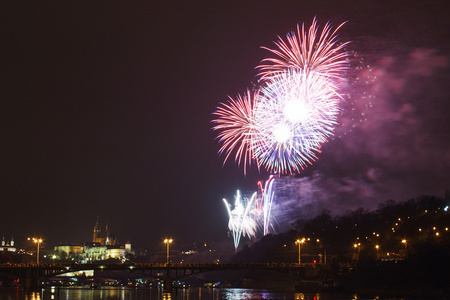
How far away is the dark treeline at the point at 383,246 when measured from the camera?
3939 inches

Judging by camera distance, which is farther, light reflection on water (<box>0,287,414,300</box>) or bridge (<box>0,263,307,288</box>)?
bridge (<box>0,263,307,288</box>)

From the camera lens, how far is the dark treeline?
10006 cm

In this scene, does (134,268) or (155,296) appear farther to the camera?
(134,268)

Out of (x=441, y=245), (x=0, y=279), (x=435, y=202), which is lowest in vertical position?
(x=0, y=279)

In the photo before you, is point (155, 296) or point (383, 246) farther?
point (383, 246)

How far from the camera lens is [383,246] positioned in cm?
13200

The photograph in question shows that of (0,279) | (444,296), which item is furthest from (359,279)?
(0,279)

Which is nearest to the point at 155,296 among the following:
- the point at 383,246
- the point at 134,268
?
the point at 134,268

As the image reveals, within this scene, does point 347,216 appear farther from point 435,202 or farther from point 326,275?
point 326,275

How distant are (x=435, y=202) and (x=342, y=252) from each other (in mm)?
26661

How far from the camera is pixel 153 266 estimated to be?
129 metres

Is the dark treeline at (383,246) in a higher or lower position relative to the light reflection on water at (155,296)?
higher

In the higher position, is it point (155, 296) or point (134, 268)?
point (134, 268)

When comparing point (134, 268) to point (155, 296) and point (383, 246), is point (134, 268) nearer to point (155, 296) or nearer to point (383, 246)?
point (155, 296)
